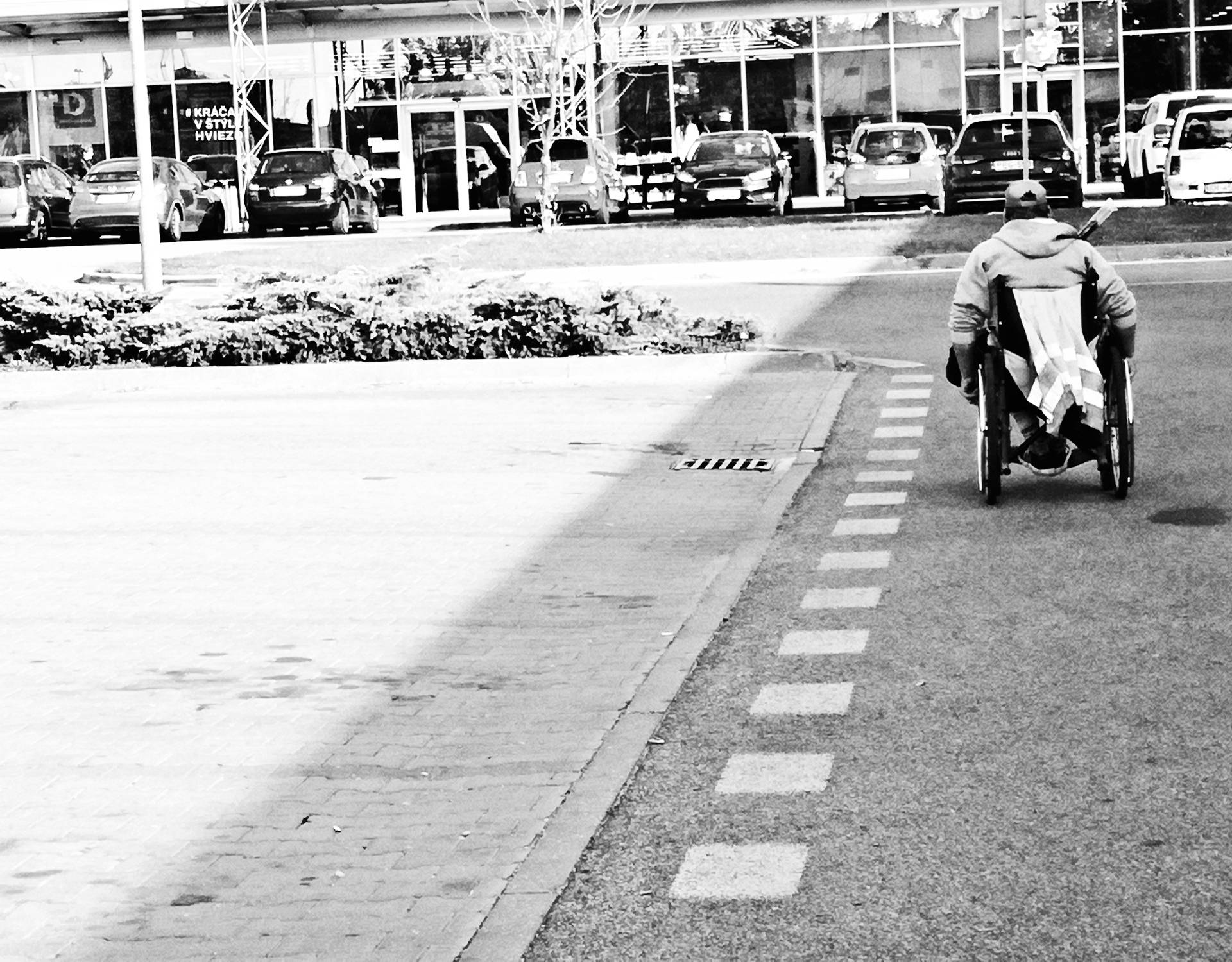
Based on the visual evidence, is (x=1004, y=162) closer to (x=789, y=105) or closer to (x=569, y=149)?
(x=569, y=149)

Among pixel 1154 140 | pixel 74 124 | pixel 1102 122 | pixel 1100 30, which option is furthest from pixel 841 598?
pixel 74 124

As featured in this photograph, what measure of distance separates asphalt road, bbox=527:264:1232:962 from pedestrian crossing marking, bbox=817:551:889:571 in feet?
0.22

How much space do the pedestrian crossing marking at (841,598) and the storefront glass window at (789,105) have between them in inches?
1567

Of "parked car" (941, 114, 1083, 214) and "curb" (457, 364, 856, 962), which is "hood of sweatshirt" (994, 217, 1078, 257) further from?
"parked car" (941, 114, 1083, 214)

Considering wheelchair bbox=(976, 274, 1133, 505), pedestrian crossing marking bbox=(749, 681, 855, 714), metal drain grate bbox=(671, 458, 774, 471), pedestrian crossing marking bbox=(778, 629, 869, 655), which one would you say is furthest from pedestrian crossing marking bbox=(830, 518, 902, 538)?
pedestrian crossing marking bbox=(749, 681, 855, 714)

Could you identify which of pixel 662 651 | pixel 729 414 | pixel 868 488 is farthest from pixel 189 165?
pixel 662 651

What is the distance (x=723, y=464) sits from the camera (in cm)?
1174

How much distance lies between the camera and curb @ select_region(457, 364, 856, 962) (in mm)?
4684

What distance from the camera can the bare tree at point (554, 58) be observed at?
36188mm

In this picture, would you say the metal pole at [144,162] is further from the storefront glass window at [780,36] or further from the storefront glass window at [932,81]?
the storefront glass window at [932,81]

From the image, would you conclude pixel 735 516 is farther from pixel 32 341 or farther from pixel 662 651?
pixel 32 341

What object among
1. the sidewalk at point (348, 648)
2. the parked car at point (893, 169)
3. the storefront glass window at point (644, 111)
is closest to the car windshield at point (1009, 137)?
the parked car at point (893, 169)

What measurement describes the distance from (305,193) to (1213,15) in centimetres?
1939

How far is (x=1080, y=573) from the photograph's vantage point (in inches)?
330
